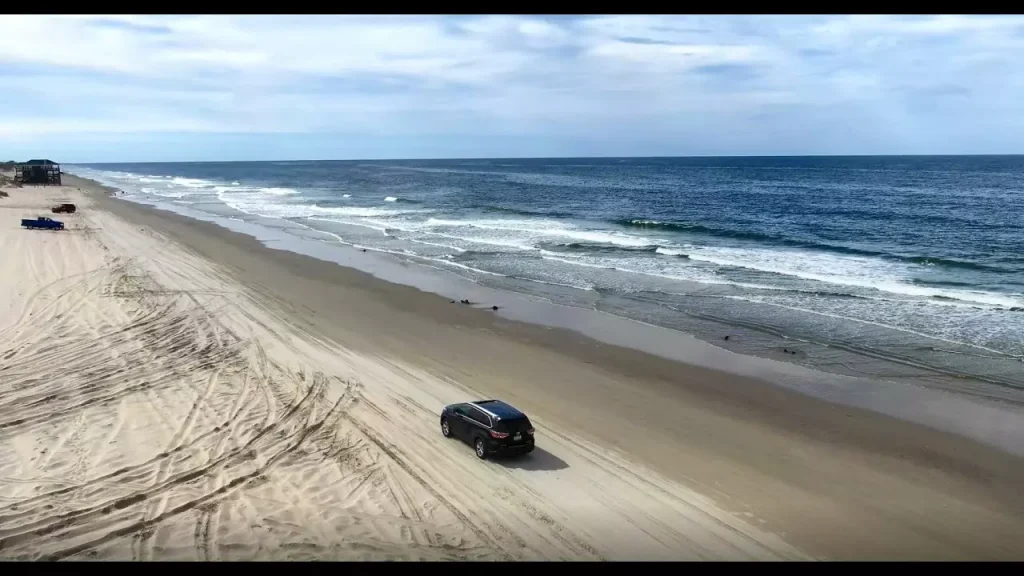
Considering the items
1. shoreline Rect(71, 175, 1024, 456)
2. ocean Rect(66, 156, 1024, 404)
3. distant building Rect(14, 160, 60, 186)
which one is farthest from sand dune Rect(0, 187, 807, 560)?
distant building Rect(14, 160, 60, 186)

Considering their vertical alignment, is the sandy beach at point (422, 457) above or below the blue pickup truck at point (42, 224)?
below

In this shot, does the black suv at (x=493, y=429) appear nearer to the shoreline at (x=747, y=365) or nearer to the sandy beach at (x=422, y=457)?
the sandy beach at (x=422, y=457)

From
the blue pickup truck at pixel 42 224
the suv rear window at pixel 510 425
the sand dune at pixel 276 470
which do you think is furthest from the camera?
the blue pickup truck at pixel 42 224

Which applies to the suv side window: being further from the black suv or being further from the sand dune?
the sand dune

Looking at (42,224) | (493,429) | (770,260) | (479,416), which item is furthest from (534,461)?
(42,224)

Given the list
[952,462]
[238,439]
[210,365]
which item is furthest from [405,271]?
[952,462]

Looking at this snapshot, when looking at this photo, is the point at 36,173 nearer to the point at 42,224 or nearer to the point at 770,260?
the point at 42,224

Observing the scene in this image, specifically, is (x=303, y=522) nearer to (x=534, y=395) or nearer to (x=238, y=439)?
(x=238, y=439)

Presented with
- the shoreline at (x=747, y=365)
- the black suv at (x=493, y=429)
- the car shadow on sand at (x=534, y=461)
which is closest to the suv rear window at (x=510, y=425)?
the black suv at (x=493, y=429)
